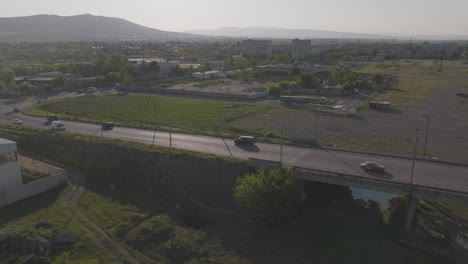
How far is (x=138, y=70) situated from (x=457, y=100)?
62741 mm

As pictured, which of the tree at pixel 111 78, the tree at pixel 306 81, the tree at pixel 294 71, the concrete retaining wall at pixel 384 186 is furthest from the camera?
the tree at pixel 294 71

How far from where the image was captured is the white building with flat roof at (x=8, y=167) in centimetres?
2308

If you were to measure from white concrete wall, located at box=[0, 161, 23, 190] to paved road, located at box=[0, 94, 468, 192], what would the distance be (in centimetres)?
959

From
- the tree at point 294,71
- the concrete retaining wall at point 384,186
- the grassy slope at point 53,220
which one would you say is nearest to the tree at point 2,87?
the grassy slope at point 53,220

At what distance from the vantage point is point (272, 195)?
768 inches

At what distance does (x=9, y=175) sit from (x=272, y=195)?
1778 cm

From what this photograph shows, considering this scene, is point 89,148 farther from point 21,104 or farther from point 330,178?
point 21,104

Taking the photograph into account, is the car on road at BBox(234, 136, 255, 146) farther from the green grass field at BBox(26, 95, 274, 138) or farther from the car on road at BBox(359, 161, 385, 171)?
the car on road at BBox(359, 161, 385, 171)

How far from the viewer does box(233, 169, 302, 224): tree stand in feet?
64.1

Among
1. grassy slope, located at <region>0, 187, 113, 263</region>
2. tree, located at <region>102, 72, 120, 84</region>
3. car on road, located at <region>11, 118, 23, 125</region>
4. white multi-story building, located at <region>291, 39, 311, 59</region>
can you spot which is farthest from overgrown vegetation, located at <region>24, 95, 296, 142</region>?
white multi-story building, located at <region>291, 39, 311, 59</region>

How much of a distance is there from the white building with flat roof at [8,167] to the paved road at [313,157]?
9.56 metres

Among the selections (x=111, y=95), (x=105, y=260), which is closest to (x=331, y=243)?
(x=105, y=260)

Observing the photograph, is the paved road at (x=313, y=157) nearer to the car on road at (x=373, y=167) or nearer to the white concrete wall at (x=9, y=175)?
the car on road at (x=373, y=167)

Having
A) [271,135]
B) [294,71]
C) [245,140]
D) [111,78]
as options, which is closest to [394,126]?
[271,135]
